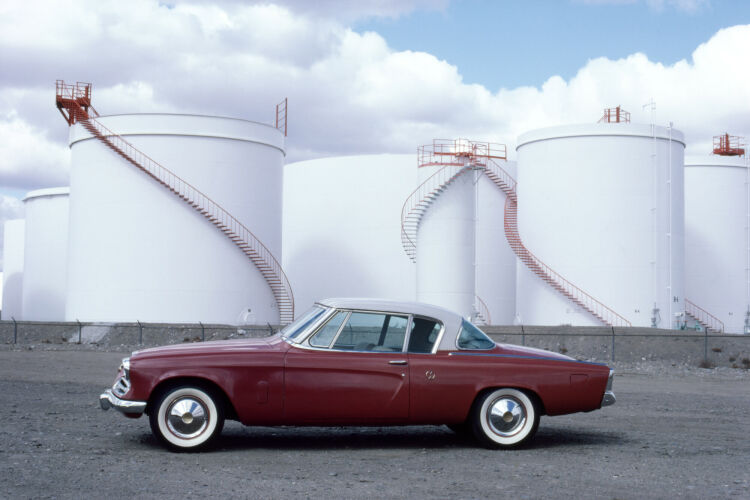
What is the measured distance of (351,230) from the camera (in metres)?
44.0

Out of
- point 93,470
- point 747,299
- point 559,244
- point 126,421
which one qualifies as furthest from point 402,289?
point 93,470

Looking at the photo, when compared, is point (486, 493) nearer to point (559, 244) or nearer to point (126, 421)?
point (126, 421)

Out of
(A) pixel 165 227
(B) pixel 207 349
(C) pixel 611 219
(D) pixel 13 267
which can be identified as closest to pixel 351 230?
(A) pixel 165 227

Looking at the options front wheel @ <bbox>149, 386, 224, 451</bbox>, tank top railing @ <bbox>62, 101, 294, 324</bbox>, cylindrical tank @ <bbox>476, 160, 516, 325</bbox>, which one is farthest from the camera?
cylindrical tank @ <bbox>476, 160, 516, 325</bbox>

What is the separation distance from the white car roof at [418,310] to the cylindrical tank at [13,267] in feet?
191

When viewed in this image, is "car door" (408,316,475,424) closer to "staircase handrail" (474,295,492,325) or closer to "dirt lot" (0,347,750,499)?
"dirt lot" (0,347,750,499)

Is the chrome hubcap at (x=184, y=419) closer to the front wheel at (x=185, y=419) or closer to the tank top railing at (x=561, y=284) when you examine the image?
the front wheel at (x=185, y=419)

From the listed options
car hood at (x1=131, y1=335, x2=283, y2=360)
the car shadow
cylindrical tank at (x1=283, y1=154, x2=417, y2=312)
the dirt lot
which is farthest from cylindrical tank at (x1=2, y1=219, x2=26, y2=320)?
car hood at (x1=131, y1=335, x2=283, y2=360)

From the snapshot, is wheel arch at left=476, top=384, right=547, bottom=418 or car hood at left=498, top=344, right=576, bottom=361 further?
car hood at left=498, top=344, right=576, bottom=361

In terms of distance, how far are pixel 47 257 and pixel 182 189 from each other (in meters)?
20.9

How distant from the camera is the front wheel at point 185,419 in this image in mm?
8914

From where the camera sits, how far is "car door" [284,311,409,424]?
9055 mm

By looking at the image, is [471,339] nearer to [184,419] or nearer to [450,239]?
[184,419]

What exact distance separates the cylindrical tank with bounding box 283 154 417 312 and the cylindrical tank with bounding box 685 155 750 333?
13633 mm
